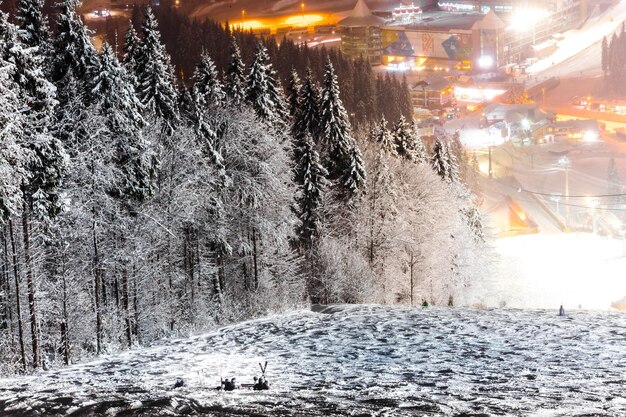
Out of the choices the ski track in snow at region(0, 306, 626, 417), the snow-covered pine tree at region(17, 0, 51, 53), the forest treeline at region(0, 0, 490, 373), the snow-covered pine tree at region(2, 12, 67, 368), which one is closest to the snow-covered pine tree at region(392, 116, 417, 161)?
the forest treeline at region(0, 0, 490, 373)

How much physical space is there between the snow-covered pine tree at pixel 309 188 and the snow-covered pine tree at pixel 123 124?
777 inches

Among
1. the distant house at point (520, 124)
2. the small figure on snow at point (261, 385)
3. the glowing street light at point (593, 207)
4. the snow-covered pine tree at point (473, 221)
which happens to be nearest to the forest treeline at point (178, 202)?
the snow-covered pine tree at point (473, 221)

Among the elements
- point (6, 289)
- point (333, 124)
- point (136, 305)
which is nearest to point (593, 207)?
point (333, 124)

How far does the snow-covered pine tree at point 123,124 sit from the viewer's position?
3338 centimetres

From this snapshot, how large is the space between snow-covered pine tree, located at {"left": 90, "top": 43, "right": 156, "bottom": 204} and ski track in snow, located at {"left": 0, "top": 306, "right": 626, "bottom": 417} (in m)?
7.82

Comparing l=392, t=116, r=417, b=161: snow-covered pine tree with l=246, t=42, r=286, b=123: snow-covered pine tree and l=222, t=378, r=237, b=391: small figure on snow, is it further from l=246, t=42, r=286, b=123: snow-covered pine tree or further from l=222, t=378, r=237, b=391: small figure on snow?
l=222, t=378, r=237, b=391: small figure on snow

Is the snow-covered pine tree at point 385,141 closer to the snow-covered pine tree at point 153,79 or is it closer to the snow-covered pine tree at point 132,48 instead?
the snow-covered pine tree at point 153,79

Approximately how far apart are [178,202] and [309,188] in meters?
15.1

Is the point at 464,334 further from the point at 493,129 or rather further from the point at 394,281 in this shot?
the point at 493,129

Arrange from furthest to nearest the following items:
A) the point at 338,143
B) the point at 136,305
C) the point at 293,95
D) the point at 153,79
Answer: the point at 293,95 → the point at 338,143 → the point at 153,79 → the point at 136,305

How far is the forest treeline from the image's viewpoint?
31.0 meters

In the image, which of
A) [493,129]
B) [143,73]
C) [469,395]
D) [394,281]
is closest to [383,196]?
[394,281]

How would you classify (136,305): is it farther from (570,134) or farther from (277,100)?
(570,134)

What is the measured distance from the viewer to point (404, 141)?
73.6m
